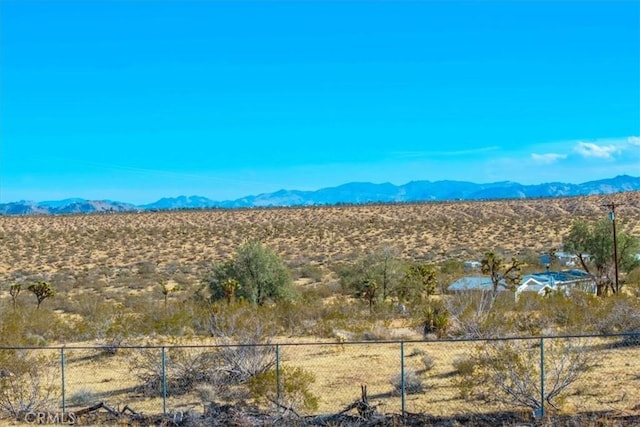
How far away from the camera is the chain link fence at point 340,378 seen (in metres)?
14.3

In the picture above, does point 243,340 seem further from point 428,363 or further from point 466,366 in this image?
point 466,366

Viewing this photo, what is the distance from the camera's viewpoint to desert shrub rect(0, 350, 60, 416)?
1480cm

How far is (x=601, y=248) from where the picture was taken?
3247 centimetres

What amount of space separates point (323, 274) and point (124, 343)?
2373 cm

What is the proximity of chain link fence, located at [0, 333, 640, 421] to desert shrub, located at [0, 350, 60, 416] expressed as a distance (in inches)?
Result: 1.3

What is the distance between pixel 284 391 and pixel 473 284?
58.9ft

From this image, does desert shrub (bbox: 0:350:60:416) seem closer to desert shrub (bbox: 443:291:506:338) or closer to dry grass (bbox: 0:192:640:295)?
desert shrub (bbox: 443:291:506:338)

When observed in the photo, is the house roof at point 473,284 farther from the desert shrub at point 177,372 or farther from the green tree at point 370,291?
the desert shrub at point 177,372

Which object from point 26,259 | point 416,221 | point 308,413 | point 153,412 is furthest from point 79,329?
point 416,221

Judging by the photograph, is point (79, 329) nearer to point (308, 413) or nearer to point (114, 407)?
point (114, 407)

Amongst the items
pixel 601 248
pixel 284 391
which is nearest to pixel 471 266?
pixel 601 248

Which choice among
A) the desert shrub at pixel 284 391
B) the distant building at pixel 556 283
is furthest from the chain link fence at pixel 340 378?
the distant building at pixel 556 283

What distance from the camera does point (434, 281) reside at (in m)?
30.1

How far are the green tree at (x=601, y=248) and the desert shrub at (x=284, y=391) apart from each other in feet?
69.5
